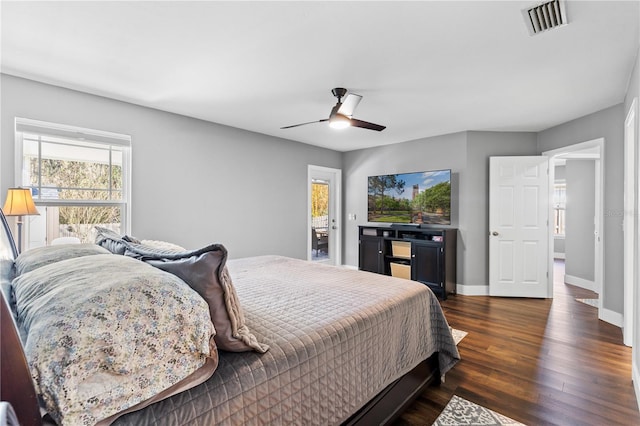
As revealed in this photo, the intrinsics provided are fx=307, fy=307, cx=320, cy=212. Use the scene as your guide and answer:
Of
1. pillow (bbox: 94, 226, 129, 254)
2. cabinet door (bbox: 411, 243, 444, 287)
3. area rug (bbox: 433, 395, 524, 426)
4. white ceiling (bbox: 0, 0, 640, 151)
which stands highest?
white ceiling (bbox: 0, 0, 640, 151)

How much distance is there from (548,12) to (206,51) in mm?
2274

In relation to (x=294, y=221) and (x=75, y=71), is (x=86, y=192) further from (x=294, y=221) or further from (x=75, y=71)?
(x=294, y=221)

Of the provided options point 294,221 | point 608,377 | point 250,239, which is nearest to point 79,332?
point 608,377

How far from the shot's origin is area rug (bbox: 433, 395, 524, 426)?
185 cm

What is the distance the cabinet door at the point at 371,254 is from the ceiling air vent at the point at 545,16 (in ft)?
12.0

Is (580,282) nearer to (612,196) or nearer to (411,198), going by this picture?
(612,196)

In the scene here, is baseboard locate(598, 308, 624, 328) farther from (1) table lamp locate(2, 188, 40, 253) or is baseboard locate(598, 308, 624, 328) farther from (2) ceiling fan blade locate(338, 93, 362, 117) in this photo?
(1) table lamp locate(2, 188, 40, 253)

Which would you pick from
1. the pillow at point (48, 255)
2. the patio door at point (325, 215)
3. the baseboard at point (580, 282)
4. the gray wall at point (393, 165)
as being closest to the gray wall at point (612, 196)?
the gray wall at point (393, 165)

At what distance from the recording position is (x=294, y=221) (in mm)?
5355

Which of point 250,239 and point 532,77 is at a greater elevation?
point 532,77

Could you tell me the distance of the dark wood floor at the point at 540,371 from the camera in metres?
1.96

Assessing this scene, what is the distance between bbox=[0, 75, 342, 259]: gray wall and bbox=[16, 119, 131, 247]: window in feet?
0.29

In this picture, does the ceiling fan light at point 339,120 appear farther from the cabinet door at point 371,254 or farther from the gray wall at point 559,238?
the gray wall at point 559,238

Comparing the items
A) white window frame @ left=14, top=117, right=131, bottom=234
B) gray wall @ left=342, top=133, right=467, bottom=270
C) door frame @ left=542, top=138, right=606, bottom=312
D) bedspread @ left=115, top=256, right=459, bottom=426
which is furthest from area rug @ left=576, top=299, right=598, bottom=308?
white window frame @ left=14, top=117, right=131, bottom=234
